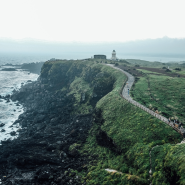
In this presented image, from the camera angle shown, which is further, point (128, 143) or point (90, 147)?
point (90, 147)

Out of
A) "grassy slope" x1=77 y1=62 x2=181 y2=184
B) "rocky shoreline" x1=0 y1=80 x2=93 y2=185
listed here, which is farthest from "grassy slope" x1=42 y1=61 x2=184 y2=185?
"rocky shoreline" x1=0 y1=80 x2=93 y2=185

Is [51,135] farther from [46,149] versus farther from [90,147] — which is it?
[90,147]

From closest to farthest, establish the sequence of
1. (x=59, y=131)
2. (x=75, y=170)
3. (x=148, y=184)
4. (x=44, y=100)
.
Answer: (x=148, y=184), (x=75, y=170), (x=59, y=131), (x=44, y=100)

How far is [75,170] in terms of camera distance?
29.0 metres

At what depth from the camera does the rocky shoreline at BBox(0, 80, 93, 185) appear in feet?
94.8

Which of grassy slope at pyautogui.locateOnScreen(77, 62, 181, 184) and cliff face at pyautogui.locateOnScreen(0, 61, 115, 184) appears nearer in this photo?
grassy slope at pyautogui.locateOnScreen(77, 62, 181, 184)

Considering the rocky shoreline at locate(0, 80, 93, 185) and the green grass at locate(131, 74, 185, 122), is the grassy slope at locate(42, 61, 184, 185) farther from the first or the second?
the green grass at locate(131, 74, 185, 122)

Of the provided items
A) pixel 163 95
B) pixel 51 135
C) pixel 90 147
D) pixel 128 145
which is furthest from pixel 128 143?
pixel 51 135

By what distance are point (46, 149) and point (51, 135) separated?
6542mm

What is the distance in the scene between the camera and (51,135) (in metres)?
43.8

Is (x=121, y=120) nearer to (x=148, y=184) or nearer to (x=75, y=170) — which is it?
(x=75, y=170)

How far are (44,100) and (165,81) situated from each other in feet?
178

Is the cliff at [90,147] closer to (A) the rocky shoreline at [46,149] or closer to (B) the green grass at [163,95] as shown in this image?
(A) the rocky shoreline at [46,149]

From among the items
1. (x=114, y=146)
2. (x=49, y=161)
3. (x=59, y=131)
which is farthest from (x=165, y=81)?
(x=49, y=161)
